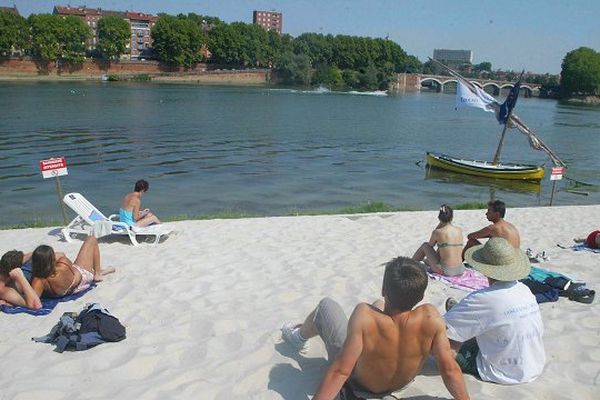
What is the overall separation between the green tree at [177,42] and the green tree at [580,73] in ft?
268

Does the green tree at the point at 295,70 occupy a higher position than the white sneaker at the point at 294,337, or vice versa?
the green tree at the point at 295,70

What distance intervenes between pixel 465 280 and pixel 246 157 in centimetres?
2070

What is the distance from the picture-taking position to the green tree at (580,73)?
388 ft

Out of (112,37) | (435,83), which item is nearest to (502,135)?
(112,37)

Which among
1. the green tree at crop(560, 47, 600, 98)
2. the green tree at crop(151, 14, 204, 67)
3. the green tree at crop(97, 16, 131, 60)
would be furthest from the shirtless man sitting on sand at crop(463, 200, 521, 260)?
the green tree at crop(560, 47, 600, 98)

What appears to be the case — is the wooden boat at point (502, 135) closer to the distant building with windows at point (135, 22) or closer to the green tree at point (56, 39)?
the green tree at point (56, 39)

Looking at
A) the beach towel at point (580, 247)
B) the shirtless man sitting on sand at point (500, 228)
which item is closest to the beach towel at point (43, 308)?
the shirtless man sitting on sand at point (500, 228)

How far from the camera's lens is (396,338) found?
3365mm

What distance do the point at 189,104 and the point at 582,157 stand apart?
3714 cm

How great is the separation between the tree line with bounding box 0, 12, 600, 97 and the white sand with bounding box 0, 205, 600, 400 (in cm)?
9699

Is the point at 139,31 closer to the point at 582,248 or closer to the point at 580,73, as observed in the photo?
the point at 580,73

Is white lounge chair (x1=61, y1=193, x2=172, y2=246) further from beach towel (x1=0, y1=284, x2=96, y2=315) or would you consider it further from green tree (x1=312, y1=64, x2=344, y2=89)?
green tree (x1=312, y1=64, x2=344, y2=89)

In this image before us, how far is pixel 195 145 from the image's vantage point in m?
30.3

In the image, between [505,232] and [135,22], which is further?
[135,22]
